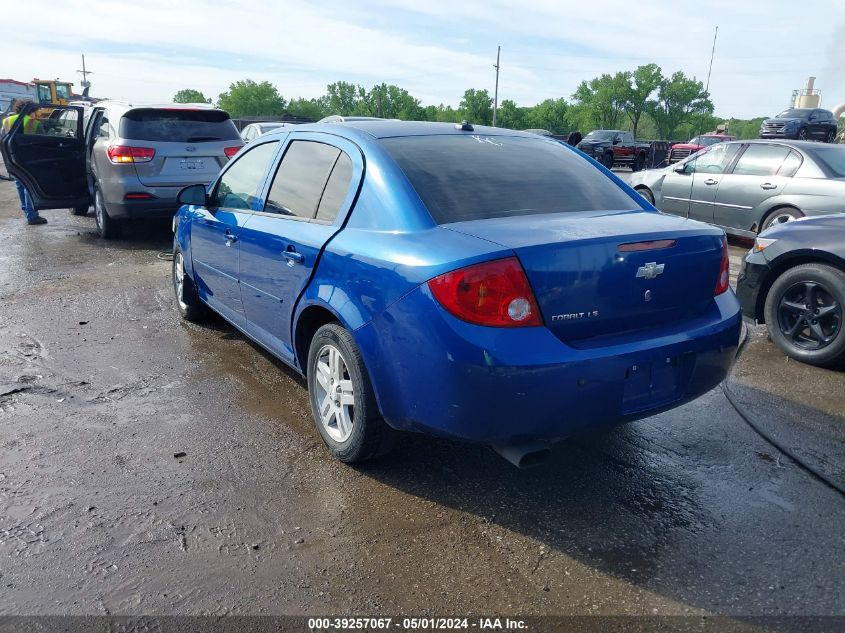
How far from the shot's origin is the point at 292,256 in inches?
139

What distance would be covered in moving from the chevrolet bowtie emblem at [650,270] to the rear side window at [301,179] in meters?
1.67

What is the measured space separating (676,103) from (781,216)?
86.5 metres

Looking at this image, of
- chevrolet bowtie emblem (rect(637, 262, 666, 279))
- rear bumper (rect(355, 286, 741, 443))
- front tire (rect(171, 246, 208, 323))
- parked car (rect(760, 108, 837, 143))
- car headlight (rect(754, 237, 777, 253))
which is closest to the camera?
rear bumper (rect(355, 286, 741, 443))

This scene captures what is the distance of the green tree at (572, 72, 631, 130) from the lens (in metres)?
85.1

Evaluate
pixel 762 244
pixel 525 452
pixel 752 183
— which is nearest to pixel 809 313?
pixel 762 244

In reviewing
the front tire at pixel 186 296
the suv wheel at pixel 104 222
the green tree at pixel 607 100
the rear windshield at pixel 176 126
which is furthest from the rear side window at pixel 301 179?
the green tree at pixel 607 100

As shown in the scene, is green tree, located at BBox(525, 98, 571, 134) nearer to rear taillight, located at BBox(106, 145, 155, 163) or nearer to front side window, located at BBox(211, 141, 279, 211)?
rear taillight, located at BBox(106, 145, 155, 163)

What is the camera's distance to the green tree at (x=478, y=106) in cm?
9375

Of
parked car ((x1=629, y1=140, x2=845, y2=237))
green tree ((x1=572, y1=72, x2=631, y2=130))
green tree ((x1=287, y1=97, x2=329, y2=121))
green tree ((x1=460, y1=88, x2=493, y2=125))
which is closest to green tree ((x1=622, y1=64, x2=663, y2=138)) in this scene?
green tree ((x1=572, y1=72, x2=631, y2=130))

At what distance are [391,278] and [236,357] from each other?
257cm

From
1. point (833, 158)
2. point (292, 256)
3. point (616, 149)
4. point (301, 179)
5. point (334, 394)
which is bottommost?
point (334, 394)

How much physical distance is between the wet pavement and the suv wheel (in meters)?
5.90

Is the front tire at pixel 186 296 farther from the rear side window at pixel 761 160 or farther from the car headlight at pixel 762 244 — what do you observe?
the rear side window at pixel 761 160

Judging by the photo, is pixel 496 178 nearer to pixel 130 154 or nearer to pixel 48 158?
pixel 130 154
